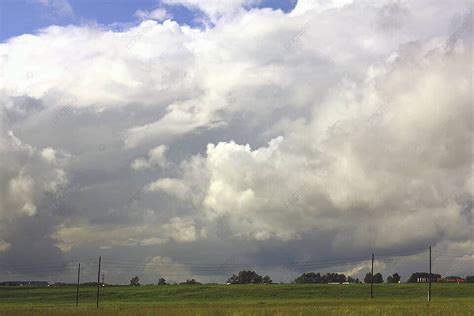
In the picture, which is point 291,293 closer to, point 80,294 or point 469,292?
point 469,292

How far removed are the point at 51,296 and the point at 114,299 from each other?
69.0 ft

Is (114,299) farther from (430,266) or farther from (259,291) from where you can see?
(430,266)

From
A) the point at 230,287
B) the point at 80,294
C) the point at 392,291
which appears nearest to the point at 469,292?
the point at 392,291

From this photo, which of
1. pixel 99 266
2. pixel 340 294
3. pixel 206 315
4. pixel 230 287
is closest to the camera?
pixel 206 315

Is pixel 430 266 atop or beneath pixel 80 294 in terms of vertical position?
atop

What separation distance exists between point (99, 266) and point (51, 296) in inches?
1741

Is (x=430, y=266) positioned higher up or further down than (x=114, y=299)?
higher up

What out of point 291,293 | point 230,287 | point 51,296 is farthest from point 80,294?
point 291,293

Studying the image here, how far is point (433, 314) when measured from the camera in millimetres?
55375

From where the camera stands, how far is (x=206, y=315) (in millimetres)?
55000

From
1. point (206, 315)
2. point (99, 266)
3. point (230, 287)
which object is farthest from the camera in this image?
point (230, 287)

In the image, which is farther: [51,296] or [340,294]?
[51,296]

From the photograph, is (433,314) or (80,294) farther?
(80,294)

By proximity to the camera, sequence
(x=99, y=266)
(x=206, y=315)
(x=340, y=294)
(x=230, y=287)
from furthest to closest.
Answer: (x=230, y=287), (x=340, y=294), (x=99, y=266), (x=206, y=315)
